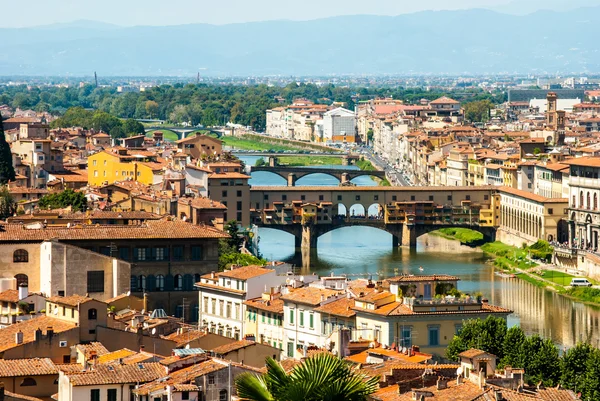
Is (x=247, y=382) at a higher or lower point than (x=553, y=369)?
higher

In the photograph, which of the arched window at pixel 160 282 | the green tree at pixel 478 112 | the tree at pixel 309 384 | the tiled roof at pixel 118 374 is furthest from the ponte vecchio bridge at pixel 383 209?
the green tree at pixel 478 112

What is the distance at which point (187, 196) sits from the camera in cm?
5575

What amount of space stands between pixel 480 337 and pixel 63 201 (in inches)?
974

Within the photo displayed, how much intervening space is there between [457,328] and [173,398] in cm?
1029

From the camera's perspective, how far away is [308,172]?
105 meters

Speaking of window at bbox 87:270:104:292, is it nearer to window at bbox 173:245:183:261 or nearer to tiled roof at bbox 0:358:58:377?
window at bbox 173:245:183:261

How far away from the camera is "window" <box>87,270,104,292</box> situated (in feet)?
102

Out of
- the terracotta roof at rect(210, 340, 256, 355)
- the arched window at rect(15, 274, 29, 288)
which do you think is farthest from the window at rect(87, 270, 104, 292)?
the terracotta roof at rect(210, 340, 256, 355)

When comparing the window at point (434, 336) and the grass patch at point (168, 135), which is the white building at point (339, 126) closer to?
the grass patch at point (168, 135)

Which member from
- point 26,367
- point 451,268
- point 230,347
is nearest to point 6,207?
point 451,268

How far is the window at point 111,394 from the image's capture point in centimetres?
1914

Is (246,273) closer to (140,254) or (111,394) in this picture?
(140,254)

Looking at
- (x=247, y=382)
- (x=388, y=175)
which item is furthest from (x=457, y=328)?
(x=388, y=175)

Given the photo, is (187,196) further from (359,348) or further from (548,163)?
(359,348)
